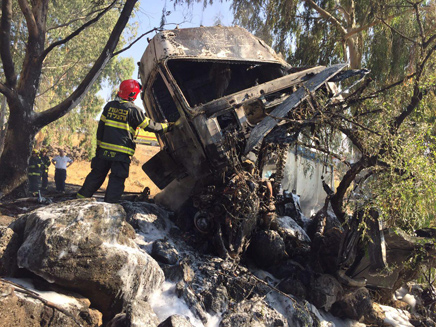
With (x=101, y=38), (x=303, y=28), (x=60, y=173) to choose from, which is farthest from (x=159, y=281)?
(x=101, y=38)

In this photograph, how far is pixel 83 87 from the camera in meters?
6.01

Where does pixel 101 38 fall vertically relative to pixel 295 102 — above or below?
above

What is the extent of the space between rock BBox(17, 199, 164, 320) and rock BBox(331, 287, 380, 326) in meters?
2.34

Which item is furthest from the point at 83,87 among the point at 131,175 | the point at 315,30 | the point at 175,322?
the point at 131,175

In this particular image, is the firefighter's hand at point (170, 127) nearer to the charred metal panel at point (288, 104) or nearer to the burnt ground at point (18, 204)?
the charred metal panel at point (288, 104)

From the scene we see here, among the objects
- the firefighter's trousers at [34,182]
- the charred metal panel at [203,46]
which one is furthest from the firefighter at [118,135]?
the firefighter's trousers at [34,182]

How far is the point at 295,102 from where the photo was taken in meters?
4.42

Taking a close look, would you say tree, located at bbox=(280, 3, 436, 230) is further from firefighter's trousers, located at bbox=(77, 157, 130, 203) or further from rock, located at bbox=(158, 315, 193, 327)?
rock, located at bbox=(158, 315, 193, 327)

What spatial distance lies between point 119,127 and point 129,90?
0.49 m

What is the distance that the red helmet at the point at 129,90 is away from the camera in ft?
14.8

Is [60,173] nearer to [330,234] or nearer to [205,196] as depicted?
[205,196]

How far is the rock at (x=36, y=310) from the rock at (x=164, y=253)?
1102 mm

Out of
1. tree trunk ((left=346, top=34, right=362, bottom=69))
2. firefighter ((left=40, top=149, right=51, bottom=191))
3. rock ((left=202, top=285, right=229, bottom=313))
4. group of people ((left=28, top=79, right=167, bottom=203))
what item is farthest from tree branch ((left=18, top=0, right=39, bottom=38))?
tree trunk ((left=346, top=34, right=362, bottom=69))

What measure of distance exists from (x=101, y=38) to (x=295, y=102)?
1769cm
